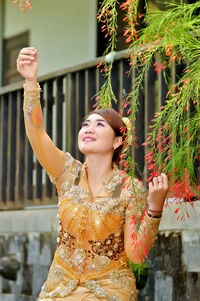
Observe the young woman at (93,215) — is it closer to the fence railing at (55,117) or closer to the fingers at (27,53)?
the fingers at (27,53)

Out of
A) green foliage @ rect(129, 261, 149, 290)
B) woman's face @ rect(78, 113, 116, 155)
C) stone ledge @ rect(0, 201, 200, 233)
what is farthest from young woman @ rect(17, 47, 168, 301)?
green foliage @ rect(129, 261, 149, 290)

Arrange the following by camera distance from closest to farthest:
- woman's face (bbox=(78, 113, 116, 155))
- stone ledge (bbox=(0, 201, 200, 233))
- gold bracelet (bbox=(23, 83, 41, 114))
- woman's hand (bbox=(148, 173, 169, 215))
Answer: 1. woman's hand (bbox=(148, 173, 169, 215))
2. gold bracelet (bbox=(23, 83, 41, 114))
3. woman's face (bbox=(78, 113, 116, 155))
4. stone ledge (bbox=(0, 201, 200, 233))

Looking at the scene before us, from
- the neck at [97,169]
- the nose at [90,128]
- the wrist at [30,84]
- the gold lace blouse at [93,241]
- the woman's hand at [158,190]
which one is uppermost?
the wrist at [30,84]

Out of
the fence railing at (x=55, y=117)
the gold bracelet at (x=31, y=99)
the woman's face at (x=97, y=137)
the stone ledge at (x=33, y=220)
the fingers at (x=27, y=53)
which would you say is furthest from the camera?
the fence railing at (x=55, y=117)

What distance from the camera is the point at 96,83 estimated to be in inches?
210

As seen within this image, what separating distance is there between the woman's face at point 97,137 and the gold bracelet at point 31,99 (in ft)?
1.02

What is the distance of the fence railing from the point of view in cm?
465

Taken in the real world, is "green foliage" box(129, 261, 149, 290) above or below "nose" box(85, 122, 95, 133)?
below

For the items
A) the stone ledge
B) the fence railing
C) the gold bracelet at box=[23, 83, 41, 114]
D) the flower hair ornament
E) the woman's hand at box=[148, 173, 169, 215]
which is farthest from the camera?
the fence railing

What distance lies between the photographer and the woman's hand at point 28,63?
324 centimetres

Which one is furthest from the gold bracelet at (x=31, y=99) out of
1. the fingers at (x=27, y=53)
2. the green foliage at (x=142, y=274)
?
the green foliage at (x=142, y=274)

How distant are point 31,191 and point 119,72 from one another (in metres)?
1.59

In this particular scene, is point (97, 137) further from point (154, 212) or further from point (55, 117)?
point (55, 117)

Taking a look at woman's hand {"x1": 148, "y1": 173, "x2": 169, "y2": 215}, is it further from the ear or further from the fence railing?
the fence railing
